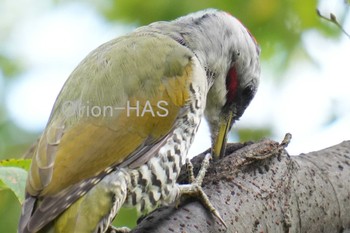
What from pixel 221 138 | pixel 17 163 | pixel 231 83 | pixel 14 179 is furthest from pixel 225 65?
pixel 14 179

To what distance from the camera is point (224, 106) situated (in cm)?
525

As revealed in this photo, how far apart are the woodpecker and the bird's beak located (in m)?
0.01

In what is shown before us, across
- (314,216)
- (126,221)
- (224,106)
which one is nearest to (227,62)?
(224,106)

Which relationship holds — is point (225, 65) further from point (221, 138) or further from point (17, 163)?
point (17, 163)

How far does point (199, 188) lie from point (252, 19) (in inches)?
78.4

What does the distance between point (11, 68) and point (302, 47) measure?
2.25 meters

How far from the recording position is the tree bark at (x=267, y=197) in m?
3.60

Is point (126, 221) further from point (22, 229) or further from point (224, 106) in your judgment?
point (22, 229)

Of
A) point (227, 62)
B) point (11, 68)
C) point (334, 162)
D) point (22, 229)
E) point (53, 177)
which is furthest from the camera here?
point (11, 68)

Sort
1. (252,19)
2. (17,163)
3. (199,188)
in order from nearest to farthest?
(17,163) < (199,188) < (252,19)

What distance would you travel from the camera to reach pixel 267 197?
12.4 feet

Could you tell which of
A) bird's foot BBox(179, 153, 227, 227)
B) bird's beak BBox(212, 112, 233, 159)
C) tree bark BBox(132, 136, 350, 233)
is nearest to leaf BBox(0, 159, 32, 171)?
tree bark BBox(132, 136, 350, 233)

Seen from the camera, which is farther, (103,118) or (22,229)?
(103,118)

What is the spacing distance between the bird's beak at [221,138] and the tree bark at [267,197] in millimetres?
591
